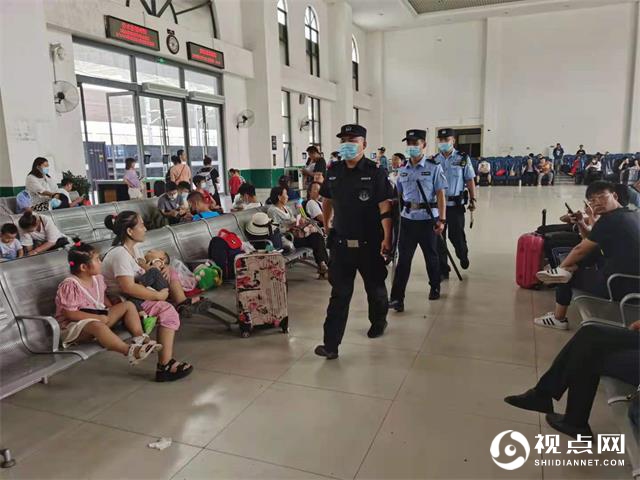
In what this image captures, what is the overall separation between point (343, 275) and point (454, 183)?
2.63m

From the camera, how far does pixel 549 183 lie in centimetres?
2044

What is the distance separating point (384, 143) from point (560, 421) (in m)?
22.6

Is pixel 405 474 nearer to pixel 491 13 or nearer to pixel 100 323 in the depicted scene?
pixel 100 323

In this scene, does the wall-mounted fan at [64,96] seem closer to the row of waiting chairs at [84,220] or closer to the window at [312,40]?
the row of waiting chairs at [84,220]

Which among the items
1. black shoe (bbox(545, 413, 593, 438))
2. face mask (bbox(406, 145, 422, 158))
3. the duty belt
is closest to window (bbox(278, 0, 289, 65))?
face mask (bbox(406, 145, 422, 158))

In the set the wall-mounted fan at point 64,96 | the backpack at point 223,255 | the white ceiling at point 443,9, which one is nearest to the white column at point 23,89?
the wall-mounted fan at point 64,96

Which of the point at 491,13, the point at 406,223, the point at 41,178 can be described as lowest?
the point at 406,223

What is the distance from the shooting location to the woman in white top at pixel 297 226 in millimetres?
5543

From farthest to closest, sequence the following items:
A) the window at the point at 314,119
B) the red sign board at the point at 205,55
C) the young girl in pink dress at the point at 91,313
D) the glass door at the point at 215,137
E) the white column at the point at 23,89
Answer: the window at the point at 314,119, the glass door at the point at 215,137, the red sign board at the point at 205,55, the white column at the point at 23,89, the young girl in pink dress at the point at 91,313

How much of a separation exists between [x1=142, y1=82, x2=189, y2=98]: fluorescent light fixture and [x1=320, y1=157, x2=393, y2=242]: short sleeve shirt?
837 cm

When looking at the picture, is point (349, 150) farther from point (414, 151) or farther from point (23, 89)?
point (23, 89)

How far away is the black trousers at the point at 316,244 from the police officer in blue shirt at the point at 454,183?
54.1 inches

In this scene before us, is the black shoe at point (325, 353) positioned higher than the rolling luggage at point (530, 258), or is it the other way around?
the rolling luggage at point (530, 258)

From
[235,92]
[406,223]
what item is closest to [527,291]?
[406,223]
